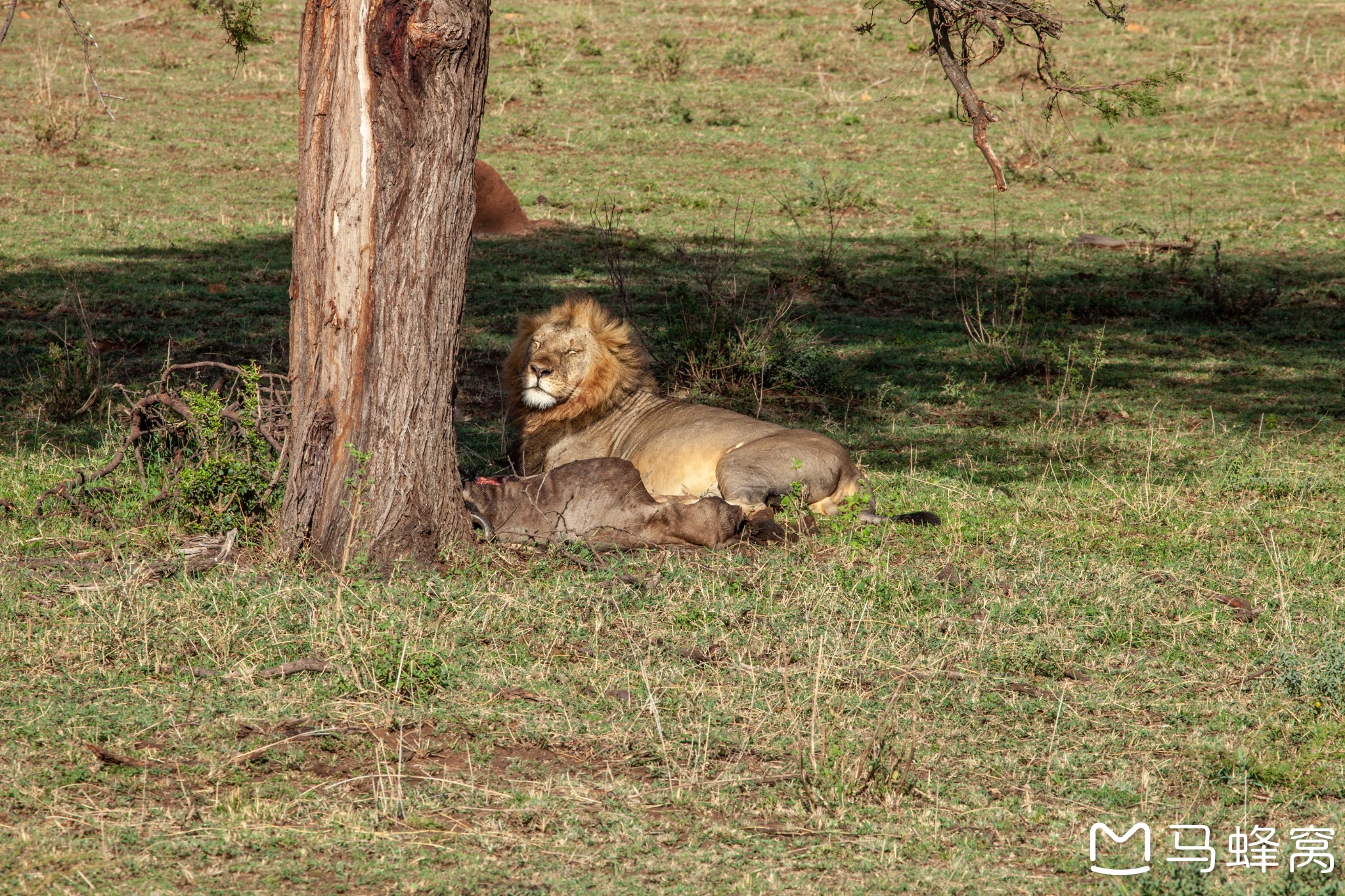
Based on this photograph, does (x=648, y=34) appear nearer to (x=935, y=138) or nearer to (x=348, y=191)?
(x=935, y=138)

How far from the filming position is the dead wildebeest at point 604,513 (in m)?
7.43

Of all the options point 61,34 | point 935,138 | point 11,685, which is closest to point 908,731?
point 11,685

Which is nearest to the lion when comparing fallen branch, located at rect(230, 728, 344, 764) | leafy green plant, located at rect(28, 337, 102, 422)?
leafy green plant, located at rect(28, 337, 102, 422)

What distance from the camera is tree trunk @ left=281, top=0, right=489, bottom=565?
6359 mm

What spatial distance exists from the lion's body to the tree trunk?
1.92m

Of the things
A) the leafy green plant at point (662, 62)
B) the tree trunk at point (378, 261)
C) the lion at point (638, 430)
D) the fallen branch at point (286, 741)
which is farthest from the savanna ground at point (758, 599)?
the leafy green plant at point (662, 62)

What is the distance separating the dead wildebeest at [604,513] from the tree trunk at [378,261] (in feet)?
2.58

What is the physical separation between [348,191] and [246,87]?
62.9ft

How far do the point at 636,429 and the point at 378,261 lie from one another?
2.67 metres

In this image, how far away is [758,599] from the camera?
6.37 m

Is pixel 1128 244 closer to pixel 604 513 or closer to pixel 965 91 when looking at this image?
pixel 965 91

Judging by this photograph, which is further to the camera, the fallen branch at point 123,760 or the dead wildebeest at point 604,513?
the dead wildebeest at point 604,513

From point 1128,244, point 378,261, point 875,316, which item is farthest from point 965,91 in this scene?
point 1128,244

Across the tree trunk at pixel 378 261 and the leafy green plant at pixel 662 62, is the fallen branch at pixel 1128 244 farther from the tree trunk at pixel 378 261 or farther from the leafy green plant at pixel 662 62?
the tree trunk at pixel 378 261
